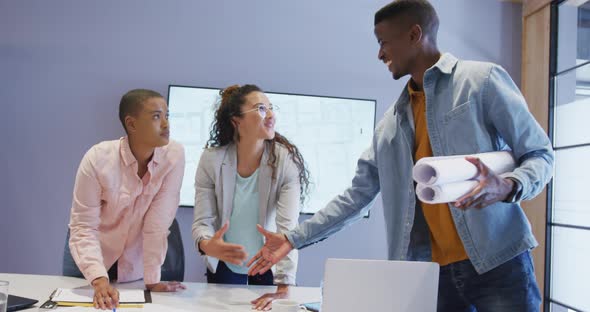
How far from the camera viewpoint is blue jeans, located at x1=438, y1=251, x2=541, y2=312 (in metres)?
1.26

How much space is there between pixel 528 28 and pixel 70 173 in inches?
143

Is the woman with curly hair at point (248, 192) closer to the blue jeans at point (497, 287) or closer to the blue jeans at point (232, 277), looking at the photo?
the blue jeans at point (232, 277)

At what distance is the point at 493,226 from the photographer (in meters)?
1.30

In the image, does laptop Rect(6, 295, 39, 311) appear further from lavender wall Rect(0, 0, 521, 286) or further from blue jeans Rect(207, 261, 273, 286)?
lavender wall Rect(0, 0, 521, 286)

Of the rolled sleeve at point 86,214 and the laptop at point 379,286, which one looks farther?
the rolled sleeve at point 86,214

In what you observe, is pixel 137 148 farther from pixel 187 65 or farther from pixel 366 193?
pixel 187 65

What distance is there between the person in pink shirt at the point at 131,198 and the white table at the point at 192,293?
0.31 ft

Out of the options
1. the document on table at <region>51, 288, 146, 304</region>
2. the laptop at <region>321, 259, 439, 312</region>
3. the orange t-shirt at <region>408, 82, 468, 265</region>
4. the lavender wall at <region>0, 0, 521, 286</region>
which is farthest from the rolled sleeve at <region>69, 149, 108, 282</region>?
the lavender wall at <region>0, 0, 521, 286</region>

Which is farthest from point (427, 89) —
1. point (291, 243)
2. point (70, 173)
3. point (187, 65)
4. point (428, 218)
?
point (70, 173)

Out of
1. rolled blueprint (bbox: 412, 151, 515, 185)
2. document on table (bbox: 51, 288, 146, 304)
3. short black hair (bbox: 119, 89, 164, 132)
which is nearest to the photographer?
rolled blueprint (bbox: 412, 151, 515, 185)

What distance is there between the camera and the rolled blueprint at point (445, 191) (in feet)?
3.19

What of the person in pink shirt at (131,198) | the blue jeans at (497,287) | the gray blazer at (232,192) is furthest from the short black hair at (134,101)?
the blue jeans at (497,287)

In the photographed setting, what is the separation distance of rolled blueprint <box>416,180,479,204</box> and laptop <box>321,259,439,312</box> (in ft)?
0.78

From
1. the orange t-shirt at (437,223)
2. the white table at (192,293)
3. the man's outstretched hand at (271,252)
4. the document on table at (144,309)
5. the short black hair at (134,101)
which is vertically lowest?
the white table at (192,293)
